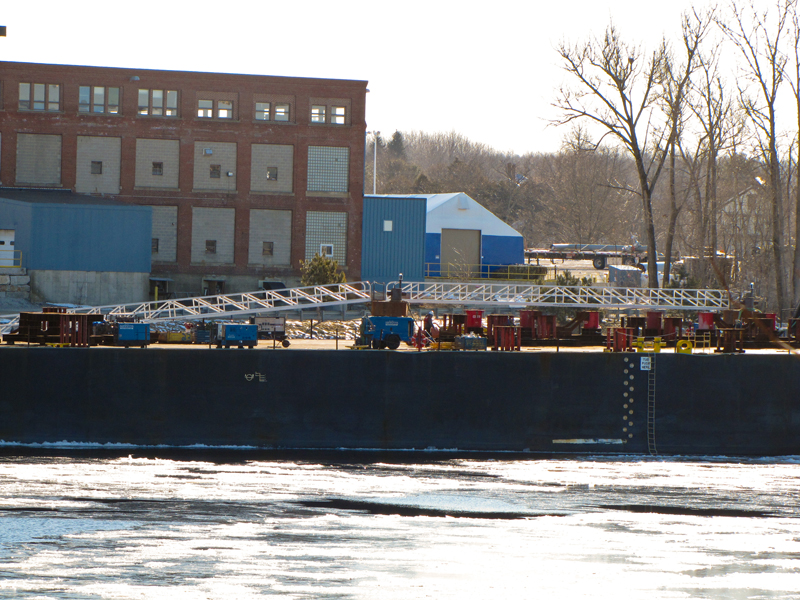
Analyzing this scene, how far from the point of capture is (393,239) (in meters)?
63.0

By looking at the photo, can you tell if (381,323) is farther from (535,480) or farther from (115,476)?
(115,476)

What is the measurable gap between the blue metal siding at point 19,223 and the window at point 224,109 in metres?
15.5

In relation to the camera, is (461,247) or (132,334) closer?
(132,334)

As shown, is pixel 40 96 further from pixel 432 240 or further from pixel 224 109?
pixel 432 240

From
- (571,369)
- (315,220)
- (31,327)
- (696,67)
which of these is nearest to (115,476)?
(31,327)

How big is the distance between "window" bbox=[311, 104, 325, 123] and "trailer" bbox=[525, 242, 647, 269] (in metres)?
35.0

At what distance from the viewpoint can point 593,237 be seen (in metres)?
113

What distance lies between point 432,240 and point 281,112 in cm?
1909

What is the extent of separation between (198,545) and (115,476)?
25.4 feet

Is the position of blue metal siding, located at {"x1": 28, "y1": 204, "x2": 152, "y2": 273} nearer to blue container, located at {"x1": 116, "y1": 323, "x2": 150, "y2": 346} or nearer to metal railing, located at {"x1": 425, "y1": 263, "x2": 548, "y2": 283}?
metal railing, located at {"x1": 425, "y1": 263, "x2": 548, "y2": 283}

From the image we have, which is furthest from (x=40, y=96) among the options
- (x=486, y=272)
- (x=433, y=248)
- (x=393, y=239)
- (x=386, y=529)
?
(x=386, y=529)

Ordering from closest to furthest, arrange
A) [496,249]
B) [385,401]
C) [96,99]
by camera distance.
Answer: [385,401] < [96,99] < [496,249]

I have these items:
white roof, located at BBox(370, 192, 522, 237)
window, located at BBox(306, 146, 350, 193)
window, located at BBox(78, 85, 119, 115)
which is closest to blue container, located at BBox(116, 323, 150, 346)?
window, located at BBox(306, 146, 350, 193)

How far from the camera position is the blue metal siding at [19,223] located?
171 ft
